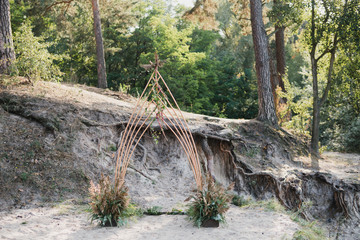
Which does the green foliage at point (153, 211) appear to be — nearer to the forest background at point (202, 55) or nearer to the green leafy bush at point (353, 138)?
the forest background at point (202, 55)

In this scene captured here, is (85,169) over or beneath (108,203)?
over

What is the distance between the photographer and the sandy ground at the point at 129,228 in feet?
17.8

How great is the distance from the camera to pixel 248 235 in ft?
19.0

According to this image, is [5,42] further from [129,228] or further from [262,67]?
[262,67]

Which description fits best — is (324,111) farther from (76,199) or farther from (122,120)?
(76,199)

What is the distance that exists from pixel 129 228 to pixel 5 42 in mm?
6982

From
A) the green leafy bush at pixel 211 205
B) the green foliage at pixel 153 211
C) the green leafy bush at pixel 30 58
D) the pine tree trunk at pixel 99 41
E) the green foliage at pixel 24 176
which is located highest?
the pine tree trunk at pixel 99 41

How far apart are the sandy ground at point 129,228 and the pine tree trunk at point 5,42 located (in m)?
5.17

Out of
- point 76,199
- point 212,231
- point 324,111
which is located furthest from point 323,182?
point 324,111

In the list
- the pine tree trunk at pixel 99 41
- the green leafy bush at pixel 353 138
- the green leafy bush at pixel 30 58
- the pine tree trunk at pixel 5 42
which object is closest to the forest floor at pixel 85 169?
the green leafy bush at pixel 30 58

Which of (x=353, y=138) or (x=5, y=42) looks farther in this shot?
(x=353, y=138)

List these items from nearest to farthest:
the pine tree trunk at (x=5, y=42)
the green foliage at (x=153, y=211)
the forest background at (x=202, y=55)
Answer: the green foliage at (x=153, y=211) → the pine tree trunk at (x=5, y=42) → the forest background at (x=202, y=55)

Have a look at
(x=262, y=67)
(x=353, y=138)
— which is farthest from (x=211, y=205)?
(x=353, y=138)

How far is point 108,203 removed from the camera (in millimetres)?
5777
